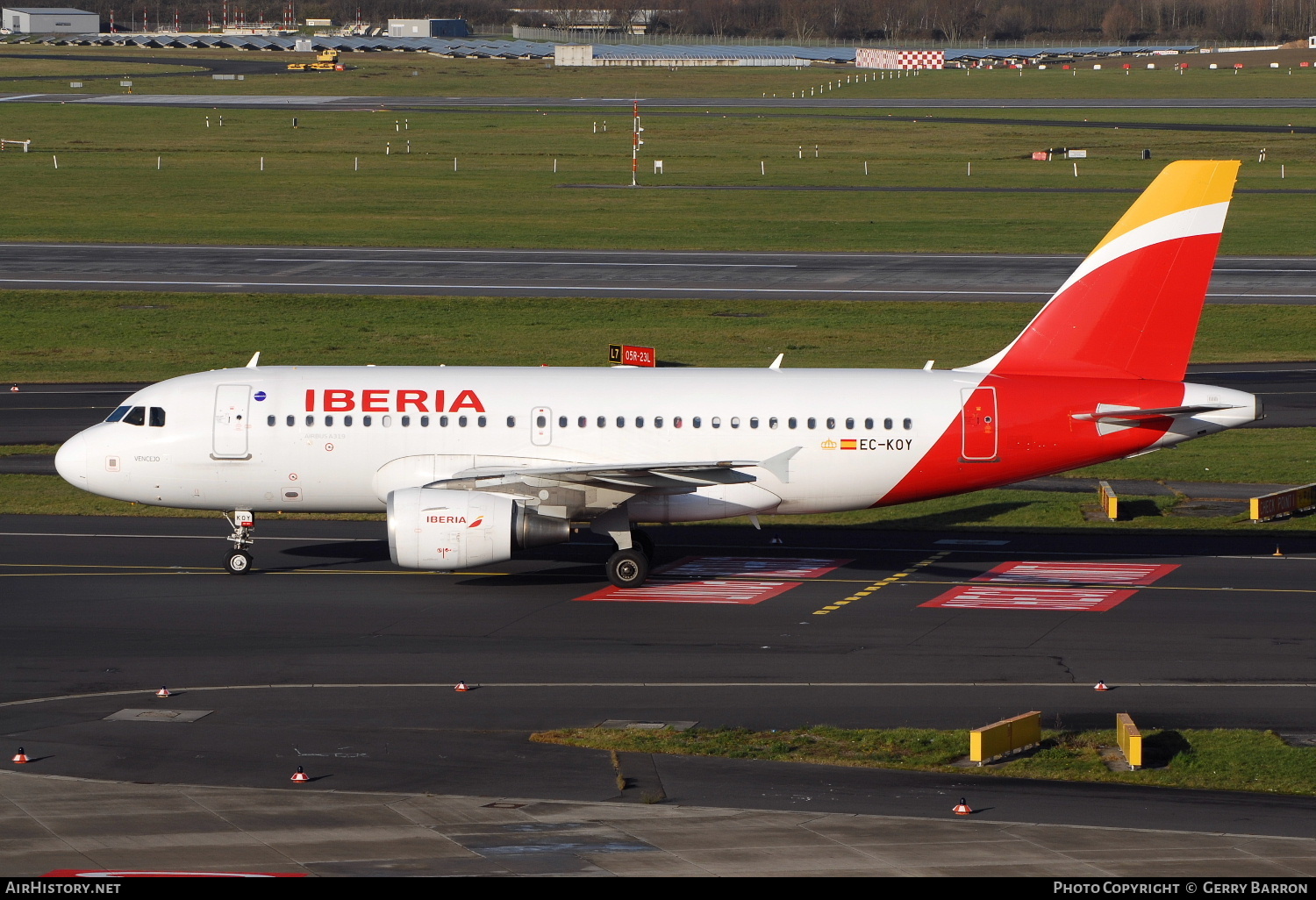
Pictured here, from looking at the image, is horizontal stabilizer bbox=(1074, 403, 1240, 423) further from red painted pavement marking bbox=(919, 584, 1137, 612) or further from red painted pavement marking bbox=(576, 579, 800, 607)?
red painted pavement marking bbox=(576, 579, 800, 607)

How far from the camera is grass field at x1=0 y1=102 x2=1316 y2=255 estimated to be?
9800 centimetres

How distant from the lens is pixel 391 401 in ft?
118

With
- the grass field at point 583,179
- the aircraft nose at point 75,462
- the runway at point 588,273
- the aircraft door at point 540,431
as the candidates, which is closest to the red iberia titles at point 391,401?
the aircraft door at point 540,431

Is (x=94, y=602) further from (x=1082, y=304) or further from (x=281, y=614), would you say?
(x=1082, y=304)

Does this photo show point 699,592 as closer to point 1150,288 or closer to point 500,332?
point 1150,288

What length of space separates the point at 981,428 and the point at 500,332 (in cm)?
3522

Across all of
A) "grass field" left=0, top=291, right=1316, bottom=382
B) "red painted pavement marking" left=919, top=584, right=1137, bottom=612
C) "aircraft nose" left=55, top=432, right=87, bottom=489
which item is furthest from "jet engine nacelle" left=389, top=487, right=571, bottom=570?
"grass field" left=0, top=291, right=1316, bottom=382

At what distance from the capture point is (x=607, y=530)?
3631 cm

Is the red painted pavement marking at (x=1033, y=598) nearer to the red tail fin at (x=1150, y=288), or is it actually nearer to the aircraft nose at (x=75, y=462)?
the red tail fin at (x=1150, y=288)

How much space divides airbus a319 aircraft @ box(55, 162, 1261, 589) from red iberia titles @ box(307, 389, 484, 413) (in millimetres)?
41

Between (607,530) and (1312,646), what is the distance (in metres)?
15.3

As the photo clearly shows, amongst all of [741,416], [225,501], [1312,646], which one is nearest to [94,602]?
[225,501]

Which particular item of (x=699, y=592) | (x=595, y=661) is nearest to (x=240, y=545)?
(x=699, y=592)

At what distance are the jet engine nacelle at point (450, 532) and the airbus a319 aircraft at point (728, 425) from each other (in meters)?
1.33
